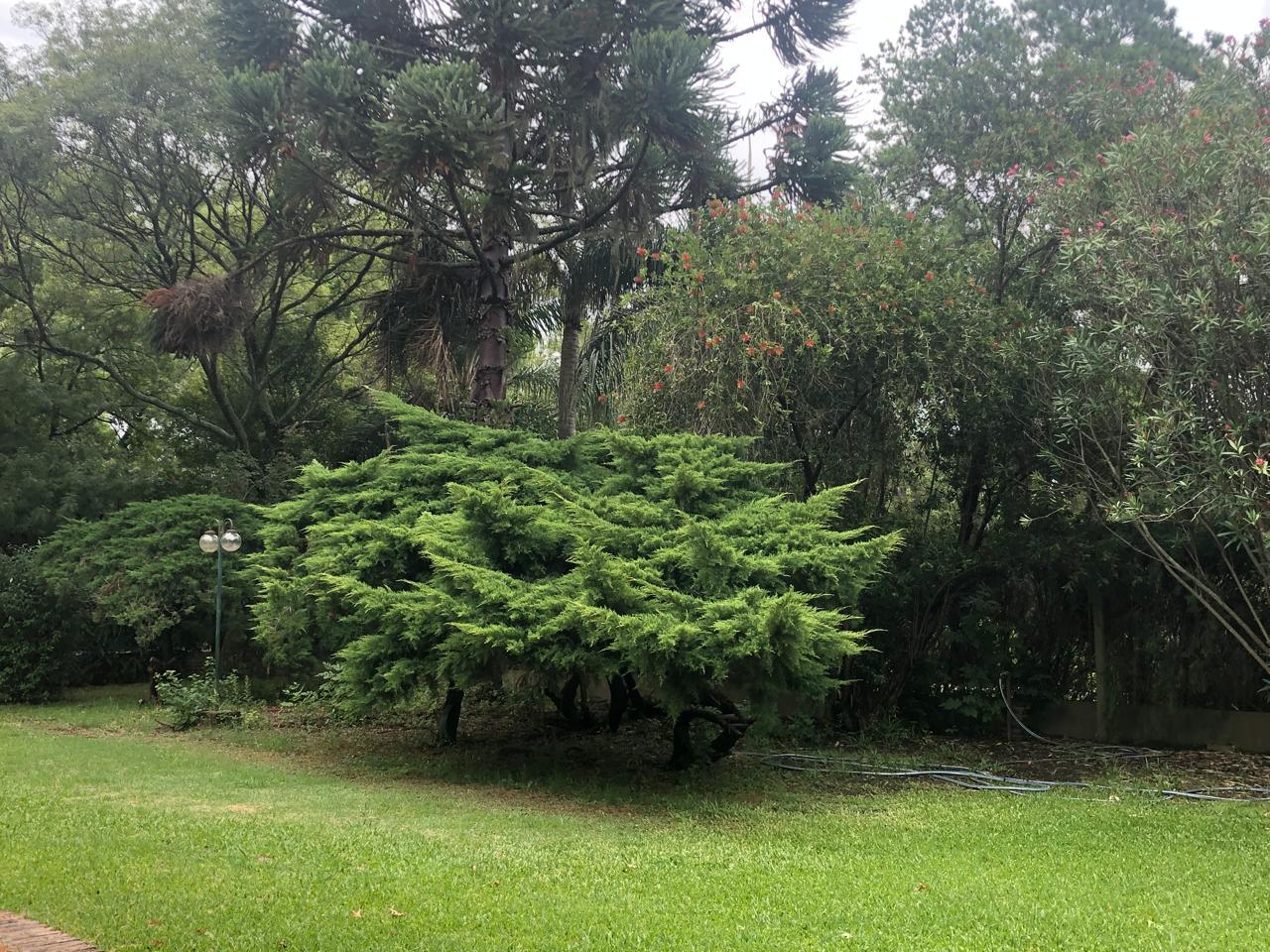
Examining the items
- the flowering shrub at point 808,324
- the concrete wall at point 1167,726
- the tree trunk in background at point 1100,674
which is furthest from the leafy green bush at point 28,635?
the tree trunk in background at point 1100,674

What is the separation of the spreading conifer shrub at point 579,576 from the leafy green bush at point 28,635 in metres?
6.64

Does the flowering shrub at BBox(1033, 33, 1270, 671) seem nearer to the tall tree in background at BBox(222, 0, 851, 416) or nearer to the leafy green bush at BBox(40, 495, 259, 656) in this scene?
the tall tree in background at BBox(222, 0, 851, 416)

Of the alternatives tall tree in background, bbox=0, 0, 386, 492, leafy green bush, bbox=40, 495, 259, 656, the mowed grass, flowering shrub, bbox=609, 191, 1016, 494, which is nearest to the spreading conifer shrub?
flowering shrub, bbox=609, 191, 1016, 494

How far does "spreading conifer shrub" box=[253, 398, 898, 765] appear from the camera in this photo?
7629 millimetres

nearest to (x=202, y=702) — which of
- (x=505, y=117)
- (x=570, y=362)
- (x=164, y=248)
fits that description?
(x=570, y=362)

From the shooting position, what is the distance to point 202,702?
13.1m

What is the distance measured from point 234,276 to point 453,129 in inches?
185

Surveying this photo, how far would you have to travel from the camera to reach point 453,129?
11281mm

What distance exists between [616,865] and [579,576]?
2.59 metres

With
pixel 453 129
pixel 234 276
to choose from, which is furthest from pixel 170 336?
pixel 453 129

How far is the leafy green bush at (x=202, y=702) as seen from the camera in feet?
42.3

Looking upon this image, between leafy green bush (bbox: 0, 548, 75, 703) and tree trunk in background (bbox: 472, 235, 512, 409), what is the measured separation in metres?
7.45

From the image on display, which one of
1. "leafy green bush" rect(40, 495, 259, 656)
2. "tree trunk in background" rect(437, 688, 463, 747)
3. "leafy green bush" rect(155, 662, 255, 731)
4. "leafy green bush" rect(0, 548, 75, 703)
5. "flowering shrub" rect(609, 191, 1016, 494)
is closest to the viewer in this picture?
"flowering shrub" rect(609, 191, 1016, 494)

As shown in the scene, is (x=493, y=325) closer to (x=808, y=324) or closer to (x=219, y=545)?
(x=219, y=545)
